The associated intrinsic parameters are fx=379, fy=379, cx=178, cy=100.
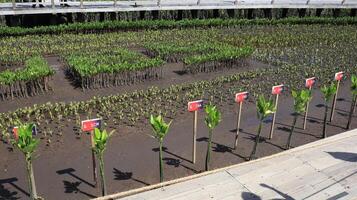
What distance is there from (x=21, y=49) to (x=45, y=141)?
378 inches

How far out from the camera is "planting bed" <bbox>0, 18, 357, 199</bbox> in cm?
840

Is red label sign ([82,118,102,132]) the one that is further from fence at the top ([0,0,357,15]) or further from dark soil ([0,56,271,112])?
fence at the top ([0,0,357,15])

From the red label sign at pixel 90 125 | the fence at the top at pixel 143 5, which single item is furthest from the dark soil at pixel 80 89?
the fence at the top at pixel 143 5

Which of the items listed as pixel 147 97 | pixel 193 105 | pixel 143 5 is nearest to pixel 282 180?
pixel 193 105

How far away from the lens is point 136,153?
29.7ft

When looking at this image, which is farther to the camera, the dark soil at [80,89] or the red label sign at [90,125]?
the dark soil at [80,89]

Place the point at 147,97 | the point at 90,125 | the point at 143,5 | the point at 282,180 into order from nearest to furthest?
the point at 90,125, the point at 282,180, the point at 147,97, the point at 143,5

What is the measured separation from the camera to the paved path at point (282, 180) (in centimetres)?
731

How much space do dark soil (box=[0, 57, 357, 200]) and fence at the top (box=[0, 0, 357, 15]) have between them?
1064 cm

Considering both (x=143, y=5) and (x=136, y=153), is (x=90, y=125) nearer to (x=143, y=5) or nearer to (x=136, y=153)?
(x=136, y=153)

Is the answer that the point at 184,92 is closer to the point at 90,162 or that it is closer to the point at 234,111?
the point at 234,111

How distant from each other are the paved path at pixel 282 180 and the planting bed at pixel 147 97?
651 mm

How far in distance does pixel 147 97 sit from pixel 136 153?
379cm

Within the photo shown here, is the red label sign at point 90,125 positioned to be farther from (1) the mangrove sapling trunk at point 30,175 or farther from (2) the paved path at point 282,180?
(2) the paved path at point 282,180
